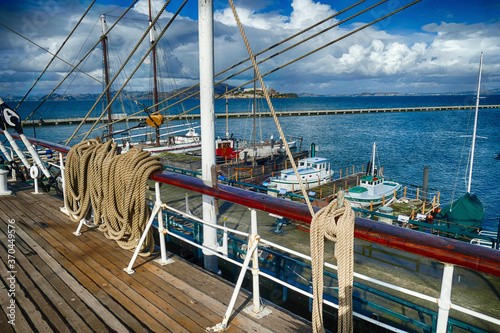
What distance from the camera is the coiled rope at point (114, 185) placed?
3154 mm


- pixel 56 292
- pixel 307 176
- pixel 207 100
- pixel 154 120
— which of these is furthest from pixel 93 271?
pixel 307 176

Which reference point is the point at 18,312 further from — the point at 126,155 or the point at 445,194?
the point at 445,194

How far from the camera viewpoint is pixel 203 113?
3.92m

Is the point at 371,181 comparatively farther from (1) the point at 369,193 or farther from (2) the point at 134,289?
(2) the point at 134,289

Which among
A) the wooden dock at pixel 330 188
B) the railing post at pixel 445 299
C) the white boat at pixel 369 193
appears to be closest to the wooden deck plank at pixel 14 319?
the railing post at pixel 445 299

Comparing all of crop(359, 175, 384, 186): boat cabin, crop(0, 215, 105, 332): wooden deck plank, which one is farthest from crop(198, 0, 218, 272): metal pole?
crop(359, 175, 384, 186): boat cabin

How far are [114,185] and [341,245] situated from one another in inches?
95.9

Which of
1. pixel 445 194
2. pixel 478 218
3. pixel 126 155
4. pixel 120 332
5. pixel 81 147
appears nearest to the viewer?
pixel 120 332

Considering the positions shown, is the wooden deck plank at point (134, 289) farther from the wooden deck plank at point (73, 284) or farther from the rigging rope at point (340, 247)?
the rigging rope at point (340, 247)

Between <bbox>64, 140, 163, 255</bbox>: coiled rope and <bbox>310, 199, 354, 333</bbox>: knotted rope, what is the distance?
1.80 meters

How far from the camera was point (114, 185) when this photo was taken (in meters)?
3.36

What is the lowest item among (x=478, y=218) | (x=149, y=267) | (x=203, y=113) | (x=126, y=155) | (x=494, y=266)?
(x=478, y=218)

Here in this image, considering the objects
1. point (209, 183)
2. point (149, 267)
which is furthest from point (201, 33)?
point (149, 267)

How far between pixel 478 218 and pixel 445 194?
36.9 ft
